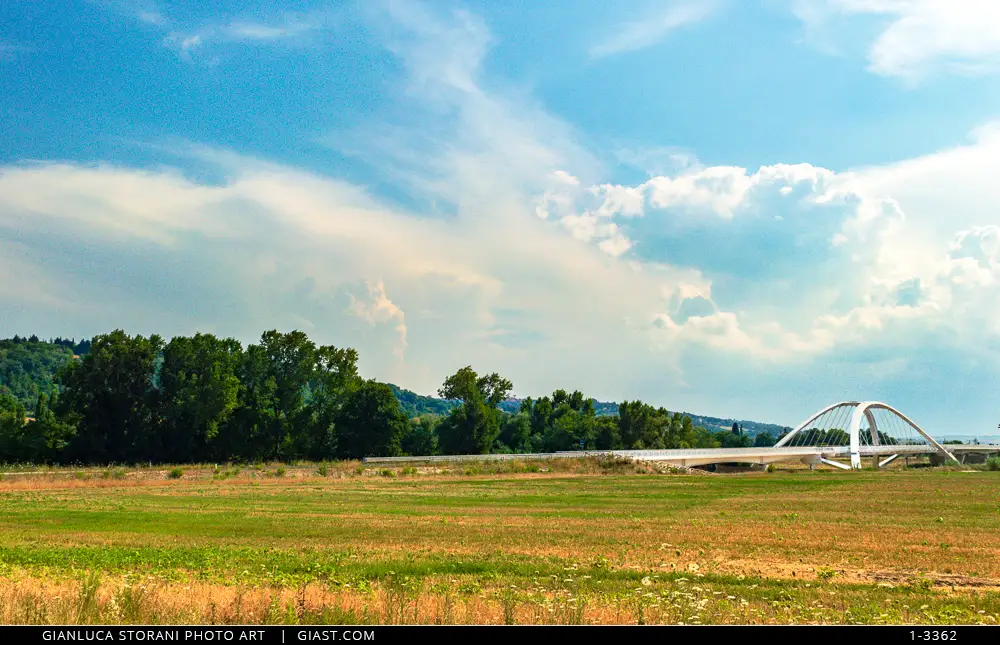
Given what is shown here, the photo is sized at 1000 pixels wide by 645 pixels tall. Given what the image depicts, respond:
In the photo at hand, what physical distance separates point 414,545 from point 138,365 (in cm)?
8918

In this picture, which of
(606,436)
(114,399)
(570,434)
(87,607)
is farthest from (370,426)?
(87,607)

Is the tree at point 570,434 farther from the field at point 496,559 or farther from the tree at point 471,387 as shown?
the field at point 496,559

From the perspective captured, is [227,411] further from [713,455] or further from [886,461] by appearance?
[886,461]

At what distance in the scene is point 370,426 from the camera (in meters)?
113

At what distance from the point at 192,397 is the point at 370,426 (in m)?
24.9

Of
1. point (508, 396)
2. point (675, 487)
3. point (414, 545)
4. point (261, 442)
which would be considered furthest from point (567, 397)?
point (414, 545)

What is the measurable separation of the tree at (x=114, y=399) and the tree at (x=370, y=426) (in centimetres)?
2567

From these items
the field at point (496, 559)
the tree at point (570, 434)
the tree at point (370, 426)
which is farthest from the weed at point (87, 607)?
the tree at point (570, 434)
